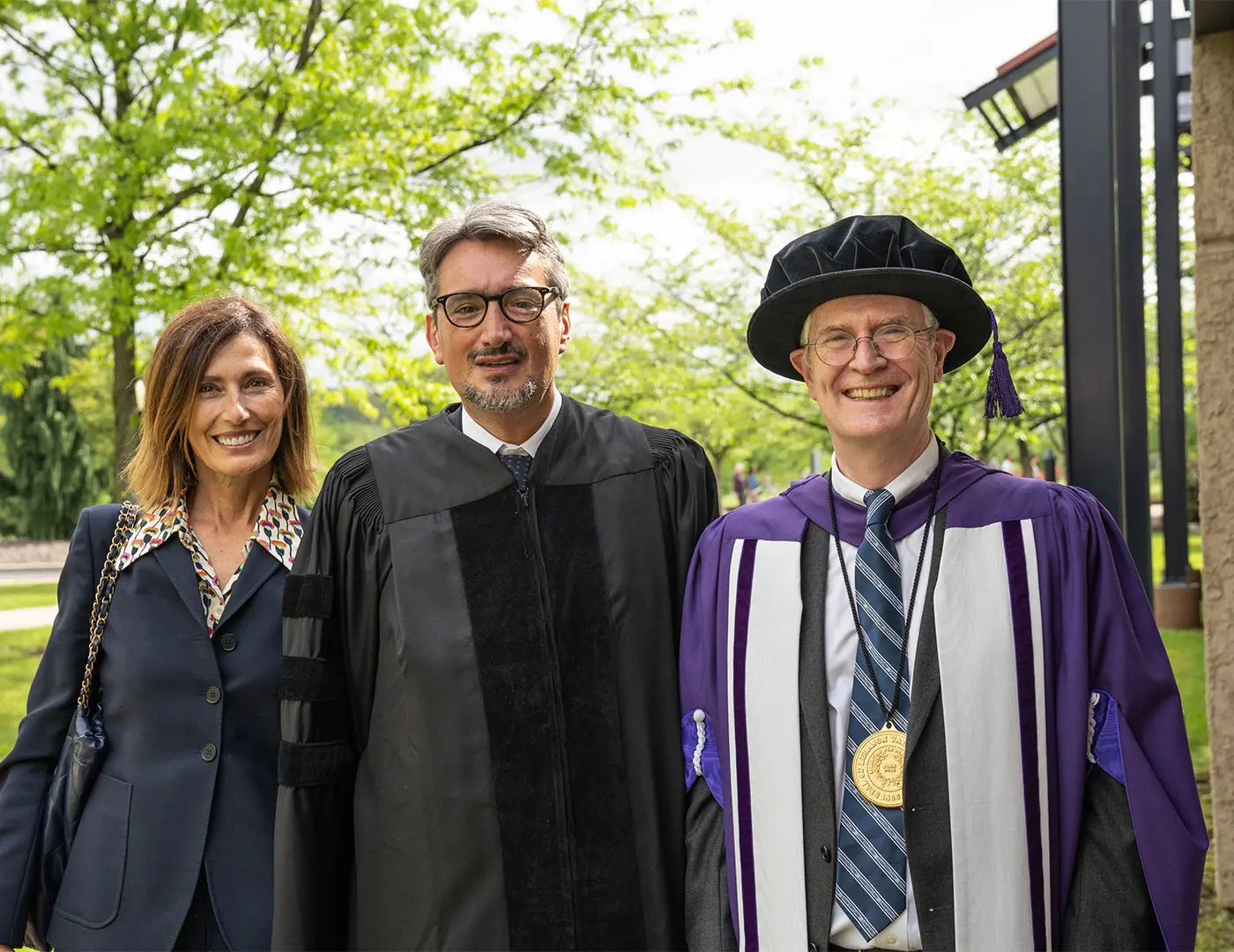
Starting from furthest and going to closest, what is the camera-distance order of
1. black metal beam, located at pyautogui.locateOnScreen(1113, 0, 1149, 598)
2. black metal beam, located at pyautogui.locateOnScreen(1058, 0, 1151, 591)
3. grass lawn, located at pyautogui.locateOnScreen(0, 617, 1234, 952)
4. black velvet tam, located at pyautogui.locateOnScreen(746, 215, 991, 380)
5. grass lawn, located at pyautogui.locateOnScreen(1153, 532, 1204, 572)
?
grass lawn, located at pyautogui.locateOnScreen(1153, 532, 1204, 572), grass lawn, located at pyautogui.locateOnScreen(0, 617, 1234, 952), black metal beam, located at pyautogui.locateOnScreen(1113, 0, 1149, 598), black metal beam, located at pyautogui.locateOnScreen(1058, 0, 1151, 591), black velvet tam, located at pyautogui.locateOnScreen(746, 215, 991, 380)

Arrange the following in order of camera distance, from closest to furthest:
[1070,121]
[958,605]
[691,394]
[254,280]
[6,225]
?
[958,605], [1070,121], [6,225], [254,280], [691,394]

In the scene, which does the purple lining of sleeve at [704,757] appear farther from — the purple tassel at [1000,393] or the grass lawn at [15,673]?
the grass lawn at [15,673]

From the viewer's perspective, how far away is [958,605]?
6.75 feet

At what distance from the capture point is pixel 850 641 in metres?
2.14

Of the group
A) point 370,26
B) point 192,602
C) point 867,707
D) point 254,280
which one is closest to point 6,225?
point 254,280

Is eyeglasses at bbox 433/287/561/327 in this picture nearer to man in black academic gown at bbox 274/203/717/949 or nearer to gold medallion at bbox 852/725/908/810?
man in black academic gown at bbox 274/203/717/949

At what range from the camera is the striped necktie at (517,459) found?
8.56 feet

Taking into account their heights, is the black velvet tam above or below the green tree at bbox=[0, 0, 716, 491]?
below

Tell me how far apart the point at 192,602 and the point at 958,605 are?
1588 millimetres

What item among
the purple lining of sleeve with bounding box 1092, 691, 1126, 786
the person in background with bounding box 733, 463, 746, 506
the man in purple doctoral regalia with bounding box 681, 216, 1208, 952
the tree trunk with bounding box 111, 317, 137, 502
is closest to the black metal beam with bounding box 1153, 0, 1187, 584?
the man in purple doctoral regalia with bounding box 681, 216, 1208, 952

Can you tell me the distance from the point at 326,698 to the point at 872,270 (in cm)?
143

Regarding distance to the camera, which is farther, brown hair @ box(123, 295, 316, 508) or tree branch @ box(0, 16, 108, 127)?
tree branch @ box(0, 16, 108, 127)

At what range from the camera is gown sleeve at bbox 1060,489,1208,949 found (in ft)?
6.44

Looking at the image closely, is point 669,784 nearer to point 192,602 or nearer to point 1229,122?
point 192,602
